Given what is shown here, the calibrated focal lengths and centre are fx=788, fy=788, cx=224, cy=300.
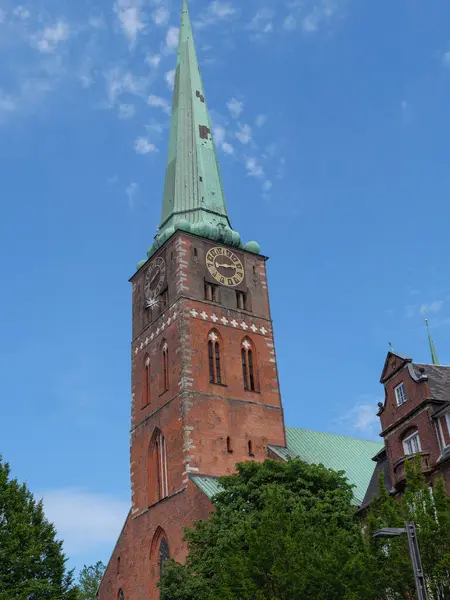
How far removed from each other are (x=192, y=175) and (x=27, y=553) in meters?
31.8

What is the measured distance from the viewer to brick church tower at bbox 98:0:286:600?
43.7 meters

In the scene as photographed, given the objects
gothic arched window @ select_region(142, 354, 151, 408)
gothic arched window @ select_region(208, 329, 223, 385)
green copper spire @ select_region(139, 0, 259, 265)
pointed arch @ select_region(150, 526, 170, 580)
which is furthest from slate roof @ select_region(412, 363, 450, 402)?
green copper spire @ select_region(139, 0, 259, 265)

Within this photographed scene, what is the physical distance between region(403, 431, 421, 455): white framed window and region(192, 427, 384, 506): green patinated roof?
621 inches

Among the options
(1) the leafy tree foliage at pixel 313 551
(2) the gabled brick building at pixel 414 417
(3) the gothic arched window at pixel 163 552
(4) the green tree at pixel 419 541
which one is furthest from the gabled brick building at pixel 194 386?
(4) the green tree at pixel 419 541

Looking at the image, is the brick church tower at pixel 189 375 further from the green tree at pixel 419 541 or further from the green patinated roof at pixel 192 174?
the green tree at pixel 419 541

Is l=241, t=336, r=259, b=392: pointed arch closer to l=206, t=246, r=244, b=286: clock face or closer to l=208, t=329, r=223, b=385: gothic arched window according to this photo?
l=208, t=329, r=223, b=385: gothic arched window

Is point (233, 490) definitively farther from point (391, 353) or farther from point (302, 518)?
point (391, 353)

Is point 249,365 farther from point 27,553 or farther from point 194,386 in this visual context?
point 27,553

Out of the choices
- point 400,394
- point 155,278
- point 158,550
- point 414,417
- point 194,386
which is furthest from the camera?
point 155,278

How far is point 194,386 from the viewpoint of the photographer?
45.8 meters

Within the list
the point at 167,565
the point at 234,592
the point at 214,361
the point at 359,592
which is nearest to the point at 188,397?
the point at 214,361

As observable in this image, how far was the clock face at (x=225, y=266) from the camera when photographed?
51438mm

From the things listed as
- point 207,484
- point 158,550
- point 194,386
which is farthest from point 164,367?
point 158,550

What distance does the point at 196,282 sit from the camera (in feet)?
164
